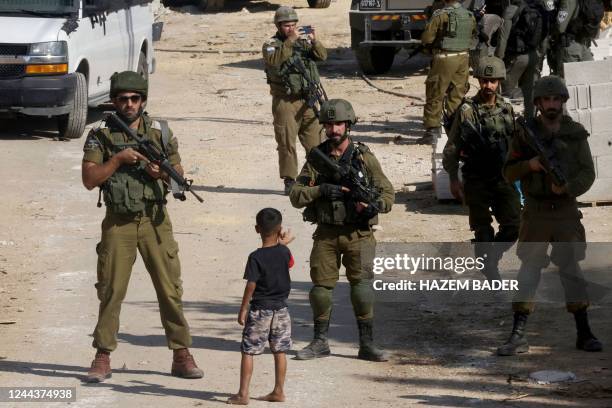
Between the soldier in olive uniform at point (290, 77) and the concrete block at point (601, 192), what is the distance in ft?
8.47

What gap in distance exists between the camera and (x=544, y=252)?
8273 mm

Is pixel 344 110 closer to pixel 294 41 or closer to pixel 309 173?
pixel 309 173

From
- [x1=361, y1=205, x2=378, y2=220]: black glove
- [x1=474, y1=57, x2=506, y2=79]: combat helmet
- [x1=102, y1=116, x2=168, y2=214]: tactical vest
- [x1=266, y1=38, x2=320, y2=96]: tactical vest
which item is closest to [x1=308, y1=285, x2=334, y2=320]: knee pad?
[x1=361, y1=205, x2=378, y2=220]: black glove

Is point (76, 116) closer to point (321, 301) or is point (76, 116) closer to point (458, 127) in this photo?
point (458, 127)

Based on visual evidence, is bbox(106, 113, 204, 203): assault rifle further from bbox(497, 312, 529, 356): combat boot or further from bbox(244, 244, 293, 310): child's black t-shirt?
bbox(497, 312, 529, 356): combat boot

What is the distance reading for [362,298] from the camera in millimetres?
8188

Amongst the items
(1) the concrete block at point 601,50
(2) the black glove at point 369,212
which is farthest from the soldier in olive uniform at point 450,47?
(2) the black glove at point 369,212

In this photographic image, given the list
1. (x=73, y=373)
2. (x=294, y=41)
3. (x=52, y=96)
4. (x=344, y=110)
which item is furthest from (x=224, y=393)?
(x=52, y=96)

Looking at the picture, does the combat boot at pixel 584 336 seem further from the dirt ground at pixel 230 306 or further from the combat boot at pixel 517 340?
the combat boot at pixel 517 340

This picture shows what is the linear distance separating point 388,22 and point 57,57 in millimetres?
6626

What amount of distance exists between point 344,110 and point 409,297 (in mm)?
2330

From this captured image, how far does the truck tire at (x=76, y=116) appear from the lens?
15.8 meters

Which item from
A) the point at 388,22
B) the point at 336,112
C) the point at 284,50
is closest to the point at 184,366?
the point at 336,112

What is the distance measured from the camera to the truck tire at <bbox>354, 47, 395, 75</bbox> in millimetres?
21500
